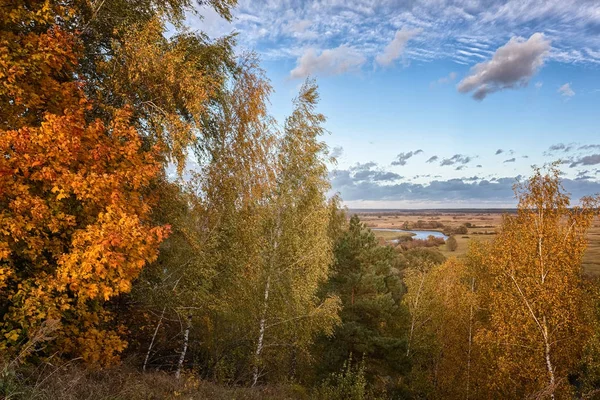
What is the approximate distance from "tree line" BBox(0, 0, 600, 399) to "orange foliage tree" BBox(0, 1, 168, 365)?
42mm

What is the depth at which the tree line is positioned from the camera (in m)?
5.94

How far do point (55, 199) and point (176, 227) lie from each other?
3.48 m

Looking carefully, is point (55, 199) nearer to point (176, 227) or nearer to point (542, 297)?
point (176, 227)

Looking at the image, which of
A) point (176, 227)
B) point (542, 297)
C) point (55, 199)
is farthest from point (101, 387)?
point (542, 297)

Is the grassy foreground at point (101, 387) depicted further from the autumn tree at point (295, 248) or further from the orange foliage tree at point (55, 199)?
the autumn tree at point (295, 248)

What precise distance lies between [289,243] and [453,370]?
1493 centimetres

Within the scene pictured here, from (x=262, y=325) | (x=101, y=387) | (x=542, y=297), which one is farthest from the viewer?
(x=262, y=325)

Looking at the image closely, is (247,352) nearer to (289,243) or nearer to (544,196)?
(289,243)

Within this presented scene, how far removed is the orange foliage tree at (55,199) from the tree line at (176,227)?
0.04m

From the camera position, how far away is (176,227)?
31.1 ft

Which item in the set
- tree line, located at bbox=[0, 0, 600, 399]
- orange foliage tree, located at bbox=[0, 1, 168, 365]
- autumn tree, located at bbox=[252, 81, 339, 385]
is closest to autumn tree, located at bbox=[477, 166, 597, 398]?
tree line, located at bbox=[0, 0, 600, 399]

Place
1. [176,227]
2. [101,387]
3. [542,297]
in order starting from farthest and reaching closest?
1. [542,297]
2. [176,227]
3. [101,387]


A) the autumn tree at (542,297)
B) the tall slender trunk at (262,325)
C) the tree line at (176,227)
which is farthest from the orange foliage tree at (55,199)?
the autumn tree at (542,297)

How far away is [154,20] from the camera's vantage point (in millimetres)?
7730
